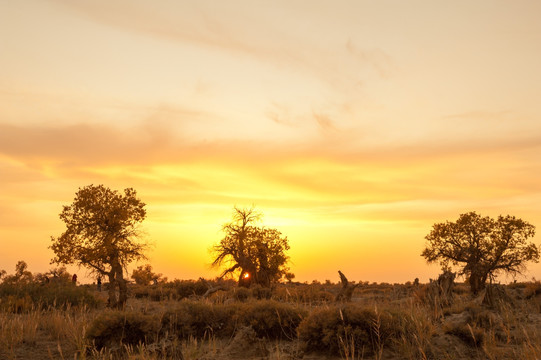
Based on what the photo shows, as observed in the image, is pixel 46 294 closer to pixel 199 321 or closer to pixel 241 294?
pixel 241 294

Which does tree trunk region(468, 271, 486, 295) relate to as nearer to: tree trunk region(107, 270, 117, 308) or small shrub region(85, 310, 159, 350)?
tree trunk region(107, 270, 117, 308)

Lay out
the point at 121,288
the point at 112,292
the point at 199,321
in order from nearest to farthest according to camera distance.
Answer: the point at 199,321, the point at 112,292, the point at 121,288

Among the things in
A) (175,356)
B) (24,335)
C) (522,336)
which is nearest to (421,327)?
(522,336)

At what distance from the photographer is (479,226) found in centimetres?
3550

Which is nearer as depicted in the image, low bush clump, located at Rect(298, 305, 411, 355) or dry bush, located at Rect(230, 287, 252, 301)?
low bush clump, located at Rect(298, 305, 411, 355)

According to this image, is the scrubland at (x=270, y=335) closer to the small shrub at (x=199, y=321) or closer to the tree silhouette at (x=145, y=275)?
the small shrub at (x=199, y=321)

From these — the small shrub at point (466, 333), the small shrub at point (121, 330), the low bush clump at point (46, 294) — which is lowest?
the small shrub at point (466, 333)

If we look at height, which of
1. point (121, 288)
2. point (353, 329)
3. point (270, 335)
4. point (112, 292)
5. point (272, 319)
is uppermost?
point (121, 288)

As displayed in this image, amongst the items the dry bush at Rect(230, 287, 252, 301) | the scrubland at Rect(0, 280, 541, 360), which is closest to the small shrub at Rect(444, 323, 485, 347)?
the scrubland at Rect(0, 280, 541, 360)

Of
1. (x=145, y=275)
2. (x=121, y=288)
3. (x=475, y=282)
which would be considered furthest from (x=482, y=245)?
(x=145, y=275)

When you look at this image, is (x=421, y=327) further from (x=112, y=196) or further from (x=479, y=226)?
(x=479, y=226)

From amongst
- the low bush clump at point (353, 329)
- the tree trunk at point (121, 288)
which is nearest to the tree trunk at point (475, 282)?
the tree trunk at point (121, 288)

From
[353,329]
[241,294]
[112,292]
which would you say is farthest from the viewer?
[241,294]

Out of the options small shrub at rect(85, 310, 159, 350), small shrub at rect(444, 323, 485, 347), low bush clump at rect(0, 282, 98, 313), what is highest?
low bush clump at rect(0, 282, 98, 313)
